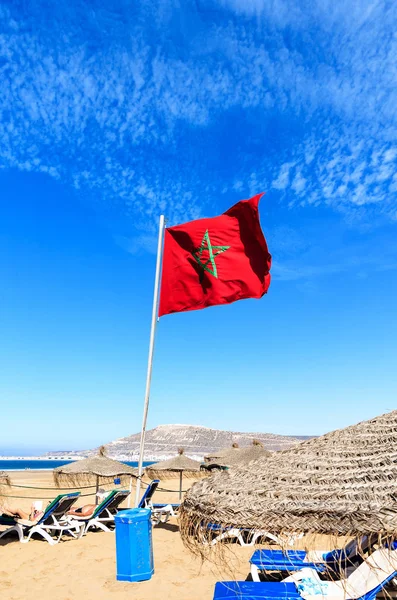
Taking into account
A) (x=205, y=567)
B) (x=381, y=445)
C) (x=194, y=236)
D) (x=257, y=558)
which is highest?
(x=194, y=236)

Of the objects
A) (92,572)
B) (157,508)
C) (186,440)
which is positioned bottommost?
(92,572)

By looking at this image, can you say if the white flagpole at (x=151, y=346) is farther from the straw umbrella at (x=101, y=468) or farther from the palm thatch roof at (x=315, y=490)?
the straw umbrella at (x=101, y=468)

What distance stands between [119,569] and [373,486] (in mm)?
3878

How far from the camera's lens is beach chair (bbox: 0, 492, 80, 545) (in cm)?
769

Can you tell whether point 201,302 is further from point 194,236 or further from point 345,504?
point 345,504

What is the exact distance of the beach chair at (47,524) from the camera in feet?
25.2

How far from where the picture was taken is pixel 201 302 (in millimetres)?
5836

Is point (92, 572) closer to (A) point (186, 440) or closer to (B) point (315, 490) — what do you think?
(B) point (315, 490)

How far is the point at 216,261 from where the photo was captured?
19.7ft

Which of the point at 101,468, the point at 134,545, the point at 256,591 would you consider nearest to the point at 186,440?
the point at 101,468

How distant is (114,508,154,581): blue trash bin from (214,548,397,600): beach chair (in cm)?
173

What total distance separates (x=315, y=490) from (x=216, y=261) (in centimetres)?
383

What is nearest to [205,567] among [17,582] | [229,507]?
[17,582]

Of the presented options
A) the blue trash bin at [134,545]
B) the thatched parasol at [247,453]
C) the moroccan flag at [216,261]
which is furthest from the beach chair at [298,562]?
the thatched parasol at [247,453]
